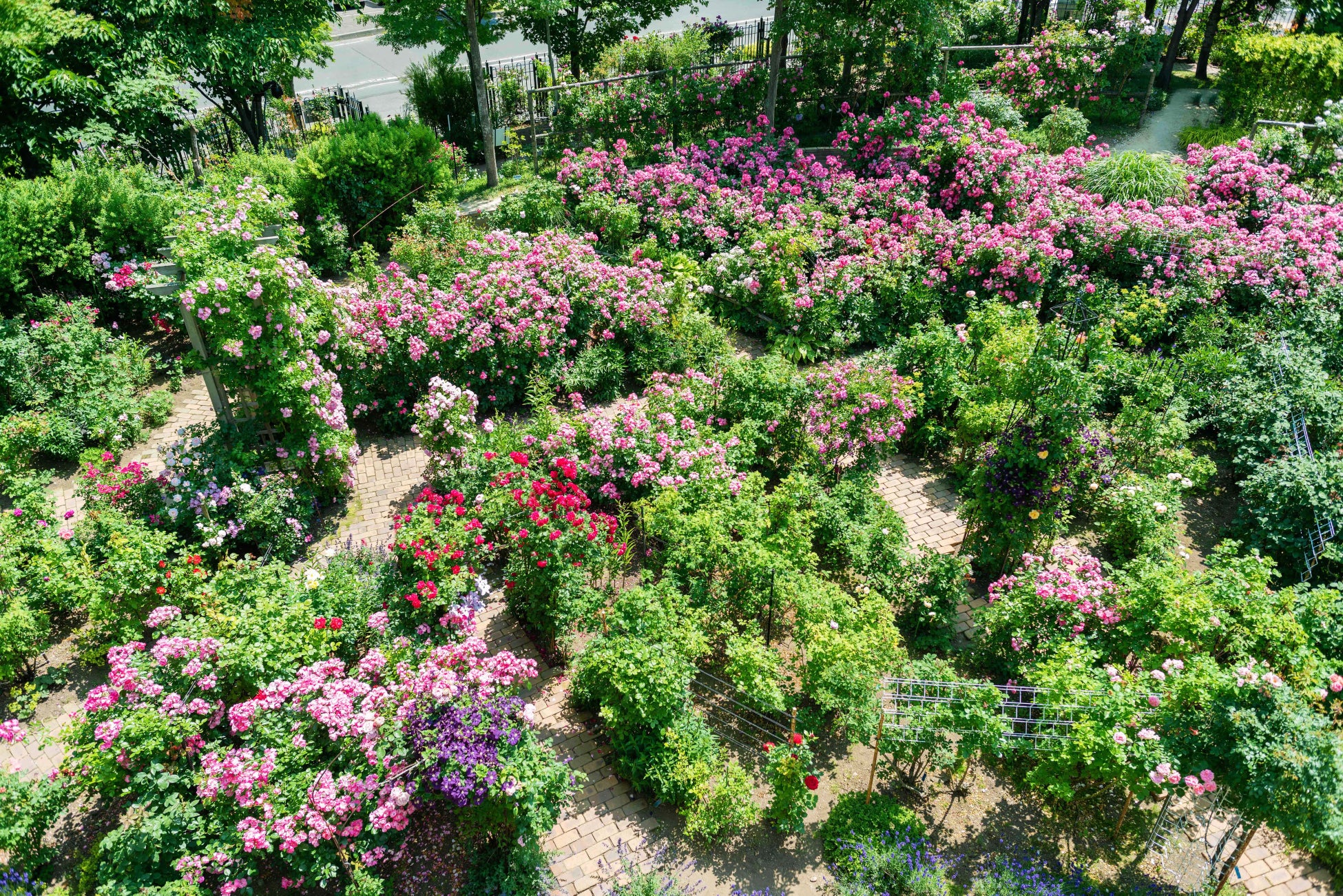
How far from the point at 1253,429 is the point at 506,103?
15.0 metres

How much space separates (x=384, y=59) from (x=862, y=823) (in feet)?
88.8

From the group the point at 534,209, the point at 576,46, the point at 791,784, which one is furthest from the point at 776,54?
the point at 791,784

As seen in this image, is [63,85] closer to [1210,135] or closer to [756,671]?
[756,671]

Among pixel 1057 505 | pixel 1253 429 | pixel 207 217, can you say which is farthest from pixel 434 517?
pixel 1253 429

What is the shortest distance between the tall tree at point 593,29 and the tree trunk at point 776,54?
4570mm

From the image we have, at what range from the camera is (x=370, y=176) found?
1399 cm

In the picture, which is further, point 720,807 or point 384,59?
point 384,59

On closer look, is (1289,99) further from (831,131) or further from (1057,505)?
(1057,505)

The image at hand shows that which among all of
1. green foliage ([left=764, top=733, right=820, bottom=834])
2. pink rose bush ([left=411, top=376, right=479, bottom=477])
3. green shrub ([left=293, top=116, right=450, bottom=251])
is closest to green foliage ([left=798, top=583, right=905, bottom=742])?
green foliage ([left=764, top=733, right=820, bottom=834])

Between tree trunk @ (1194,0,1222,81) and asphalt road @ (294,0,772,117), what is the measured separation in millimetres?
11063

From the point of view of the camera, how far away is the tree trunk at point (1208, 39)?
64.8 feet

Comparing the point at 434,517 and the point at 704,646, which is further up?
the point at 434,517

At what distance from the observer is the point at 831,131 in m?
17.3

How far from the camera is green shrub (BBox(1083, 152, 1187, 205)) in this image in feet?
43.7
